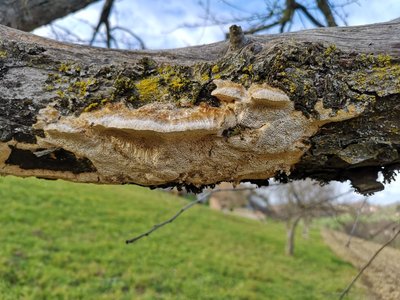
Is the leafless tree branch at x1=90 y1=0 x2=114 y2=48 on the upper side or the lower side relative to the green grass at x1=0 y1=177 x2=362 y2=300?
upper

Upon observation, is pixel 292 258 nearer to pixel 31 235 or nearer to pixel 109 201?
pixel 109 201

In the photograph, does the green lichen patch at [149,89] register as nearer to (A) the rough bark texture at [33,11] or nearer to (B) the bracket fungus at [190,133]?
(B) the bracket fungus at [190,133]

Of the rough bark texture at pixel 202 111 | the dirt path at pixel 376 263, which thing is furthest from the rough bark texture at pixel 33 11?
the dirt path at pixel 376 263

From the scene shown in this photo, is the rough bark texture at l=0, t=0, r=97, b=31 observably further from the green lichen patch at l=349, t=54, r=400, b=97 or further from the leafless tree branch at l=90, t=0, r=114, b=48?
the green lichen patch at l=349, t=54, r=400, b=97

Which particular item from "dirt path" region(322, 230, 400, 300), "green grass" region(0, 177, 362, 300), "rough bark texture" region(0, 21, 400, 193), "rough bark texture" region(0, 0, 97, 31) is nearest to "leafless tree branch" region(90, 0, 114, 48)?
"rough bark texture" region(0, 0, 97, 31)

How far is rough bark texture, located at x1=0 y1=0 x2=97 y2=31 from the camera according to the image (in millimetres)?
2548

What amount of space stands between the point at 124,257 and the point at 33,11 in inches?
169

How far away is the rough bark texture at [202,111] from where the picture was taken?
1032 mm

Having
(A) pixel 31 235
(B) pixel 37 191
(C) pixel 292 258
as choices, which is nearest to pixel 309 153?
(A) pixel 31 235

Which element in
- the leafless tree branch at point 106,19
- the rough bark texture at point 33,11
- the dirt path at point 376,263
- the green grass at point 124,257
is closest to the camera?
the rough bark texture at point 33,11

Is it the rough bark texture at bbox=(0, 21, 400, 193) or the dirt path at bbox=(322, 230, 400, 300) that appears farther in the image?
the dirt path at bbox=(322, 230, 400, 300)

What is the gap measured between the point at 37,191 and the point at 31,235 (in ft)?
9.28

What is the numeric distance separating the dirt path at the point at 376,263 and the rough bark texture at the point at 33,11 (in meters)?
3.22

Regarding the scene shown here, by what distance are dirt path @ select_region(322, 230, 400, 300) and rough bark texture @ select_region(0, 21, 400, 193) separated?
2294mm
